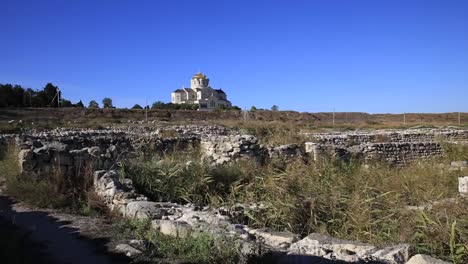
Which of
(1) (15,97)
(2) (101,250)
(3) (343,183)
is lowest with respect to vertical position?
(2) (101,250)

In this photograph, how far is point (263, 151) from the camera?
13.9 m

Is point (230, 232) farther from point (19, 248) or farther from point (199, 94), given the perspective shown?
point (199, 94)

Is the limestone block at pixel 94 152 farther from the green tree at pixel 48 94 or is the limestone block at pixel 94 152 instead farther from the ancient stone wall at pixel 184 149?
the green tree at pixel 48 94

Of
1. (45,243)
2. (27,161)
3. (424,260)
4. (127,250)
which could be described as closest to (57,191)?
(27,161)

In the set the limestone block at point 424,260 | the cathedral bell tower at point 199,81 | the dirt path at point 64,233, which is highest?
the cathedral bell tower at point 199,81

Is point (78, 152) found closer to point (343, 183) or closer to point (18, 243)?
point (18, 243)

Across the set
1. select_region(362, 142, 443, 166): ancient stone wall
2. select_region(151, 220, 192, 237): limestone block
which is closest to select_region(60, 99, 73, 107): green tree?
select_region(362, 142, 443, 166): ancient stone wall

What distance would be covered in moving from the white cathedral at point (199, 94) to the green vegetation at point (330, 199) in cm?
8254

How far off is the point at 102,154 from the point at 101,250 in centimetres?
527

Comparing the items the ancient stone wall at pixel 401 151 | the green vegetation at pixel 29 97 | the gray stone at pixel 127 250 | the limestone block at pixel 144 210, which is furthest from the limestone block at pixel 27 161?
the green vegetation at pixel 29 97

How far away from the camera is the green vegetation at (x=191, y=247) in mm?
4852

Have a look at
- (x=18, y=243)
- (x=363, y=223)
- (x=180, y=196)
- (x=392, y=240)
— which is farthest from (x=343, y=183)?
(x=18, y=243)

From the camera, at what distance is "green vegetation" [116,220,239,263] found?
4.85m

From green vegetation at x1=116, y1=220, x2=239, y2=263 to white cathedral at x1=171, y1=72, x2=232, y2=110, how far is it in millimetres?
85733
